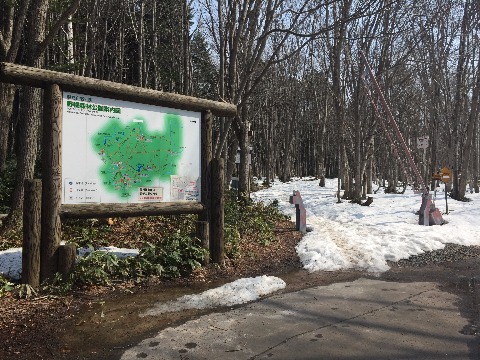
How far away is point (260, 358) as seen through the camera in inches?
140

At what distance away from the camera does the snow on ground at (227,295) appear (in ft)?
16.4

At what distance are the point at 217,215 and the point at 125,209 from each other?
175 centimetres

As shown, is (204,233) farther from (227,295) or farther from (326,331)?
(326,331)

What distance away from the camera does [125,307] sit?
496 centimetres

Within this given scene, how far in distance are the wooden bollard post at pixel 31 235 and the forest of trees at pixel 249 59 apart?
3.00 meters

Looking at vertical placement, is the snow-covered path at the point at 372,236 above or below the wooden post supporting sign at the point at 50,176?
below

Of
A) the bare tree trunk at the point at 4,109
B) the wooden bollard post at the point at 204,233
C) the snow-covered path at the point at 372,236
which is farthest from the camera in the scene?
the bare tree trunk at the point at 4,109

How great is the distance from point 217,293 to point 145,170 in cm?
227

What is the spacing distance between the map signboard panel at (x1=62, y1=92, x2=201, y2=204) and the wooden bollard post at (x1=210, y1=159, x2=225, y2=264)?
310 millimetres

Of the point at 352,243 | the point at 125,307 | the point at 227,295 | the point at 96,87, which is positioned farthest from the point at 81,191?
the point at 352,243

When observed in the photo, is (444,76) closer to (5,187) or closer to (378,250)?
(378,250)

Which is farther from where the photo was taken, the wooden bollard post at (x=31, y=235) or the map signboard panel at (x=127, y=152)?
the map signboard panel at (x=127, y=152)

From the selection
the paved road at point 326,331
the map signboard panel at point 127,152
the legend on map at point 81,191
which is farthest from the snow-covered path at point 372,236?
the legend on map at point 81,191

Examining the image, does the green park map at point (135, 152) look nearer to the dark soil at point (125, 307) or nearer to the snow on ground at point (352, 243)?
the snow on ground at point (352, 243)
